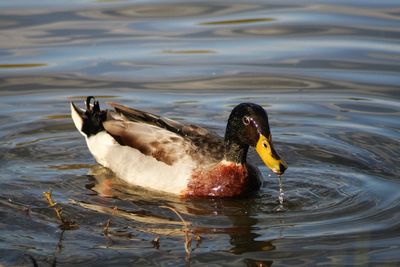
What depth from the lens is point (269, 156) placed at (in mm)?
9492

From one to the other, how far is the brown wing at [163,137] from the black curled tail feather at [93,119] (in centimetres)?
16

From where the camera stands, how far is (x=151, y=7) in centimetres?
1634

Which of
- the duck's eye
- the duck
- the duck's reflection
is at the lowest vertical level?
the duck's reflection

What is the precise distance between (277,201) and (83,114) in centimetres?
274

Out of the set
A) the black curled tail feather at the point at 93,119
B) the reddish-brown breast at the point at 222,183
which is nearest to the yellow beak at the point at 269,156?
the reddish-brown breast at the point at 222,183

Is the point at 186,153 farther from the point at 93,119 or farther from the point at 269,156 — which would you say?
the point at 93,119

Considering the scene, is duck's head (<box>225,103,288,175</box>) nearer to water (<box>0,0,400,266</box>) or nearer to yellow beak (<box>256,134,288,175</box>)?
yellow beak (<box>256,134,288,175</box>)

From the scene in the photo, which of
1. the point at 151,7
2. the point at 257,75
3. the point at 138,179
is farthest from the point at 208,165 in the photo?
the point at 151,7

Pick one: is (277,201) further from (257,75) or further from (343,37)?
(343,37)

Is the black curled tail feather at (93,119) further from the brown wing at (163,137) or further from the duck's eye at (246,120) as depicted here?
the duck's eye at (246,120)

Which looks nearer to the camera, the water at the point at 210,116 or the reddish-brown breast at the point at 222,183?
the water at the point at 210,116

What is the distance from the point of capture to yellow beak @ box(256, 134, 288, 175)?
9.40m

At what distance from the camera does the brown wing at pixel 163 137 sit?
405 inches

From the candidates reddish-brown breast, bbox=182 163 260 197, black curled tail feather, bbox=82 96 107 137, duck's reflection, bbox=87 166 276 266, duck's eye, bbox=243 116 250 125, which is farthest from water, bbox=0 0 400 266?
duck's eye, bbox=243 116 250 125
